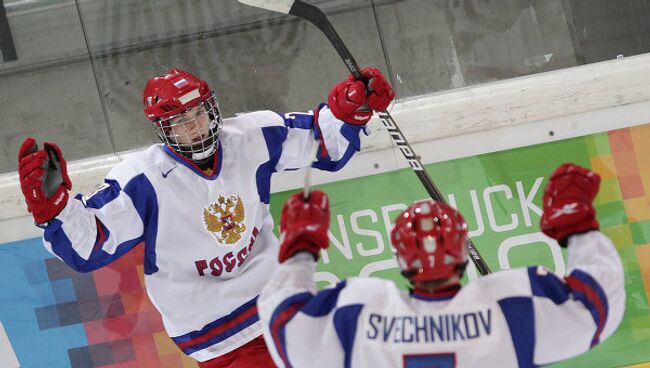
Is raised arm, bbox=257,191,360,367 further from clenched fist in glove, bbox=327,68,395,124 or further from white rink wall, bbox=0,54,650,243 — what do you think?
white rink wall, bbox=0,54,650,243

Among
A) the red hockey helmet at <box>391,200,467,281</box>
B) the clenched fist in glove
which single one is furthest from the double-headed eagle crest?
the red hockey helmet at <box>391,200,467,281</box>

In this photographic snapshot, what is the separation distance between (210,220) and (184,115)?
0.31m

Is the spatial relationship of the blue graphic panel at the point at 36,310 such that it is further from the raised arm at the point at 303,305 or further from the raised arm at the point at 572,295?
the raised arm at the point at 572,295

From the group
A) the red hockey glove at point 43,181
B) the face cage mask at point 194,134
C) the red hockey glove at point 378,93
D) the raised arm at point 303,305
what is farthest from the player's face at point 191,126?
the raised arm at point 303,305

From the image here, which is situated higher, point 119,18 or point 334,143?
point 119,18

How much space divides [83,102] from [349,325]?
1.95 meters

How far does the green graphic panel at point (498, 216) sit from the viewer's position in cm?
356

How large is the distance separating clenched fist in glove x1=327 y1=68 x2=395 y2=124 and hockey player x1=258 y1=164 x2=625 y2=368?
81cm

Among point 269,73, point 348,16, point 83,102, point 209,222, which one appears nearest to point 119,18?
point 83,102

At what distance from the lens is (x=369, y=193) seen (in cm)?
359

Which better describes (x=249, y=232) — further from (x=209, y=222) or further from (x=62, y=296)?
(x=62, y=296)

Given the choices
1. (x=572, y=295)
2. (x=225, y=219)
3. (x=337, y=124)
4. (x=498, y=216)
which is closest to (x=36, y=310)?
(x=225, y=219)

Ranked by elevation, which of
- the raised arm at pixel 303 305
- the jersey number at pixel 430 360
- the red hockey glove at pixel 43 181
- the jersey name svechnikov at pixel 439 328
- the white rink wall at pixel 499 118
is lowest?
the jersey number at pixel 430 360

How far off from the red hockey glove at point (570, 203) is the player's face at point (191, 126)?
1150 millimetres
